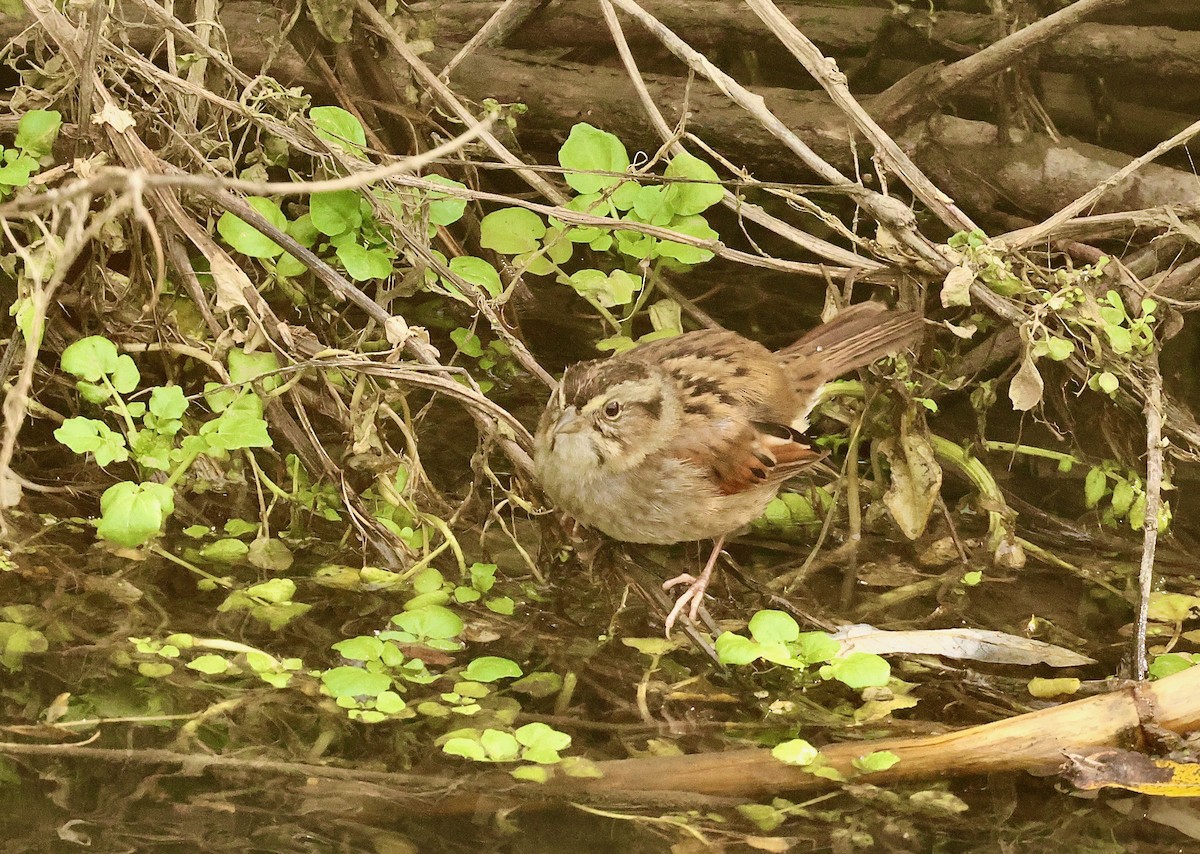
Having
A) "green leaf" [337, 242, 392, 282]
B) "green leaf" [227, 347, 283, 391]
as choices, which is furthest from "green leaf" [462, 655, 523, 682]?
"green leaf" [337, 242, 392, 282]

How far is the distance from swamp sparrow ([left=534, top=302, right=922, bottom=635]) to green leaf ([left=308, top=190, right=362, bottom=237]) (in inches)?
25.8

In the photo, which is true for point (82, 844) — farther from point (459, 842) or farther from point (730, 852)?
point (730, 852)

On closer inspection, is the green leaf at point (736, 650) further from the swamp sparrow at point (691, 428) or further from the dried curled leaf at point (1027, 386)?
the dried curled leaf at point (1027, 386)

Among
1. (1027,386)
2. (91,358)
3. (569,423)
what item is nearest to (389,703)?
(569,423)

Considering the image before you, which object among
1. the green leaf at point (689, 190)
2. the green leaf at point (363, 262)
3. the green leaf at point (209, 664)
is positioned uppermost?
the green leaf at point (689, 190)

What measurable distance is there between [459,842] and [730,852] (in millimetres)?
473

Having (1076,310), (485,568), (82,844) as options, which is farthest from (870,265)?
(82,844)

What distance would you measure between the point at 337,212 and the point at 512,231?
52cm

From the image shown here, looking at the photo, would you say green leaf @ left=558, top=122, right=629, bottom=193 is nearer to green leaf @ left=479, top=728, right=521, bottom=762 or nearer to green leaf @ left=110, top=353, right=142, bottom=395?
green leaf @ left=110, top=353, right=142, bottom=395

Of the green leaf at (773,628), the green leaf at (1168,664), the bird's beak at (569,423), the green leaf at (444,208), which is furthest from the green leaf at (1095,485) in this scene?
the green leaf at (444,208)

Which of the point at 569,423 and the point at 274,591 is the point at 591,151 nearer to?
the point at 569,423

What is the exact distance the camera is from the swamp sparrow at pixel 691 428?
3.01 meters

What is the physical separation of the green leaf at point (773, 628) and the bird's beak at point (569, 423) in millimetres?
617

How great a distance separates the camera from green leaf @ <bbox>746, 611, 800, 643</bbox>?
2.72 meters
